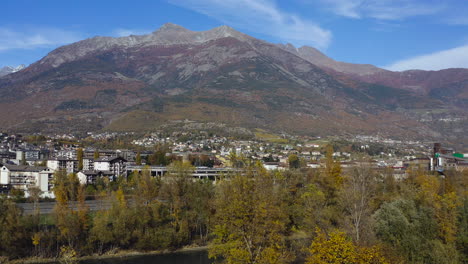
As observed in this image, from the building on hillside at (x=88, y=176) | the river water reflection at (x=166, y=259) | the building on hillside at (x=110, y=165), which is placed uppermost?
the building on hillside at (x=110, y=165)

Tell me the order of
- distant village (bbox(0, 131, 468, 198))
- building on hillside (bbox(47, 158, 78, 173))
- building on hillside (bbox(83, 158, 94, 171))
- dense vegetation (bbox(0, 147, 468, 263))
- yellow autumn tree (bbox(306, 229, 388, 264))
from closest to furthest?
1. yellow autumn tree (bbox(306, 229, 388, 264))
2. dense vegetation (bbox(0, 147, 468, 263))
3. distant village (bbox(0, 131, 468, 198))
4. building on hillside (bbox(47, 158, 78, 173))
5. building on hillside (bbox(83, 158, 94, 171))

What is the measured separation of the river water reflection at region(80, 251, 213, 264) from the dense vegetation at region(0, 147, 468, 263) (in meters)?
1.33

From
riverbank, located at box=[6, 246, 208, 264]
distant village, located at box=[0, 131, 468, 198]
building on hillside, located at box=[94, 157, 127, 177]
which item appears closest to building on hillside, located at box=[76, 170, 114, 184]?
distant village, located at box=[0, 131, 468, 198]

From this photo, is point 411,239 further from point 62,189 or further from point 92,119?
point 92,119

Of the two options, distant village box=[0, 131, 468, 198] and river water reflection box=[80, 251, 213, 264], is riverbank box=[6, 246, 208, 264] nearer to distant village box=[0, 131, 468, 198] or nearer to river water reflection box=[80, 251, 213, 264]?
river water reflection box=[80, 251, 213, 264]

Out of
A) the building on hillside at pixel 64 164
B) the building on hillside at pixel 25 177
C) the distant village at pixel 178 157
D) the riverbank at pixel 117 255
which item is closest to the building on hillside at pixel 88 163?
the distant village at pixel 178 157

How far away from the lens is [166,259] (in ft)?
116

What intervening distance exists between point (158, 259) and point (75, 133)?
116269 mm

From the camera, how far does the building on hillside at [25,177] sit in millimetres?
53406

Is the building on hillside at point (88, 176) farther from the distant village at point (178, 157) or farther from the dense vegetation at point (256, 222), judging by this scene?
the dense vegetation at point (256, 222)

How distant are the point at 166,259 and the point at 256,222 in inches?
719

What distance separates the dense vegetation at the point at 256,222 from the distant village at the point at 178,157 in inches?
194

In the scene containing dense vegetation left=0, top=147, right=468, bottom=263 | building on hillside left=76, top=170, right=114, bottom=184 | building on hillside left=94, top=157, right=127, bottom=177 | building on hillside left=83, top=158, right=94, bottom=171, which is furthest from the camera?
building on hillside left=83, top=158, right=94, bottom=171

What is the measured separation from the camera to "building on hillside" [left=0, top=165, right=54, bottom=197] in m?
53.4
